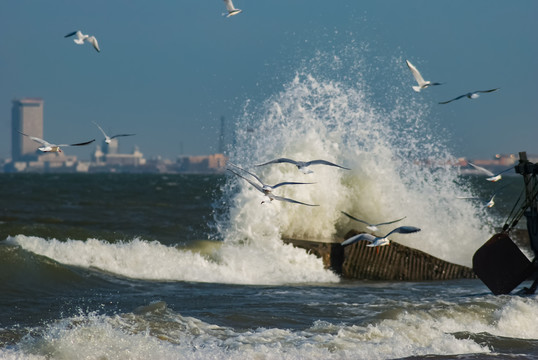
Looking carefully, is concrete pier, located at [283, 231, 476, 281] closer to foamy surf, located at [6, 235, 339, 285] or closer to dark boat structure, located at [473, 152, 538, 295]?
foamy surf, located at [6, 235, 339, 285]

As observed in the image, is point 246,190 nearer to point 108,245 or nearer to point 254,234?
point 254,234

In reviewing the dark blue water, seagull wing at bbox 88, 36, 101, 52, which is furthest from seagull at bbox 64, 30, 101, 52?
the dark blue water

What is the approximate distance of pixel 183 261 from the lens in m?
16.0

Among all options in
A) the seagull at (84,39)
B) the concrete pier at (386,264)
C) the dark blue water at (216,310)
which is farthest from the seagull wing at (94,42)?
the concrete pier at (386,264)

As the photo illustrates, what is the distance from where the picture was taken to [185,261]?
1602cm

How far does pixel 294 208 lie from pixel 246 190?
124cm

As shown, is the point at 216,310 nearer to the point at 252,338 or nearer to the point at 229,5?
the point at 252,338

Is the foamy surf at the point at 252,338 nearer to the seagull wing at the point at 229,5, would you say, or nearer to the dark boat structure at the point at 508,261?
the dark boat structure at the point at 508,261

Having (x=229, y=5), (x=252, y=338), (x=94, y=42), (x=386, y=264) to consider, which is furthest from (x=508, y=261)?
(x=94, y=42)

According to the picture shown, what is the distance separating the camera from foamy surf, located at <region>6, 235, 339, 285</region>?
1524 centimetres

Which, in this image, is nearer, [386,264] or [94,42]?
[94,42]

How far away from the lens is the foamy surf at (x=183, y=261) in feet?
50.0

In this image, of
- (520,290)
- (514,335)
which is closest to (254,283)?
(520,290)

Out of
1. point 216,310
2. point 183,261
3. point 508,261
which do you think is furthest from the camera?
point 183,261
